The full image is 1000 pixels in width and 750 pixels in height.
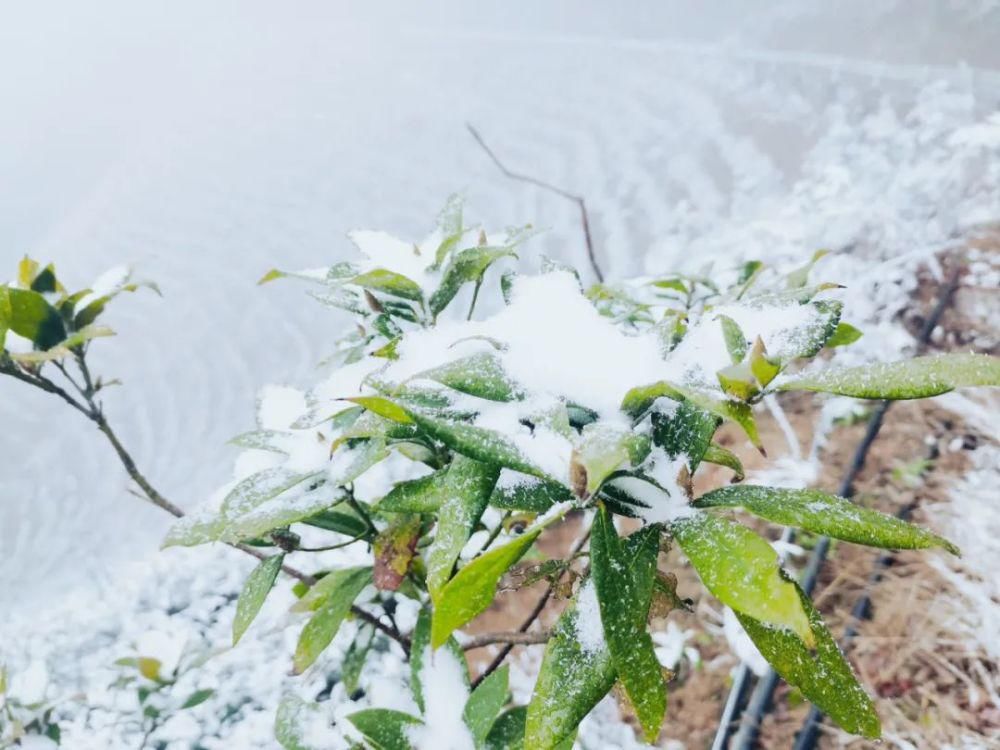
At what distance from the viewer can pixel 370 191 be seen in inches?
112

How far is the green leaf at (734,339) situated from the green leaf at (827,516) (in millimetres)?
86

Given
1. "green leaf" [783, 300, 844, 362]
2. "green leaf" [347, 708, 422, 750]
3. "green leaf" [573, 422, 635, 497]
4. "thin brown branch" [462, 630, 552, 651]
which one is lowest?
"green leaf" [347, 708, 422, 750]

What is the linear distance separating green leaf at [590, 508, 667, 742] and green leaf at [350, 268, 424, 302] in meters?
0.28

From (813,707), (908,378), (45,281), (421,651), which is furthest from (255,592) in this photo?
(813,707)

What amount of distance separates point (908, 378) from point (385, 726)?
23.5 inches

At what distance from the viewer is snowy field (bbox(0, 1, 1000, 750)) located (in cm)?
192

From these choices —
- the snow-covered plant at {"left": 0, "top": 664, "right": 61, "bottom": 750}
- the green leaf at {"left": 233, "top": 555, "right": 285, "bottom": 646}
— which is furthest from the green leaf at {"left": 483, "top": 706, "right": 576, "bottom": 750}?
the snow-covered plant at {"left": 0, "top": 664, "right": 61, "bottom": 750}

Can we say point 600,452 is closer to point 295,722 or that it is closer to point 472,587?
point 472,587

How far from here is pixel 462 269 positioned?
613 mm

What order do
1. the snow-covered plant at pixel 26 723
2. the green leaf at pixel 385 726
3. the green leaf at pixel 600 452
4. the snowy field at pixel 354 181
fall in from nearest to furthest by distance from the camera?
1. the green leaf at pixel 600 452
2. the green leaf at pixel 385 726
3. the snow-covered plant at pixel 26 723
4. the snowy field at pixel 354 181

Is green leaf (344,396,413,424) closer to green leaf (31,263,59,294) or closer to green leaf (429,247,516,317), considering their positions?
green leaf (429,247,516,317)

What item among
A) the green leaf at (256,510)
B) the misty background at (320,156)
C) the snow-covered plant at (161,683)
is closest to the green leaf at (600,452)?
the green leaf at (256,510)

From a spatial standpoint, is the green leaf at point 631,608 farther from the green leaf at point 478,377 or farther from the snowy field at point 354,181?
the snowy field at point 354,181

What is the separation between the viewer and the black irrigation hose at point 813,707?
123 centimetres
